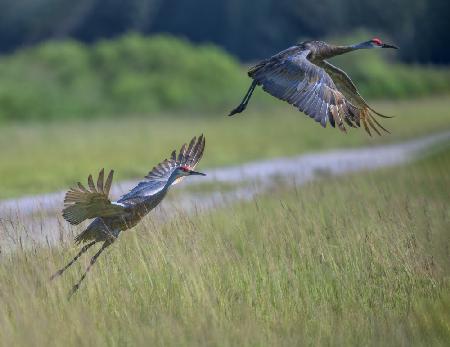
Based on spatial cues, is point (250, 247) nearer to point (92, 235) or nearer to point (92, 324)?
point (92, 235)

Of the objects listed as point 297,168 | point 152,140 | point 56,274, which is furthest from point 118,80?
point 56,274

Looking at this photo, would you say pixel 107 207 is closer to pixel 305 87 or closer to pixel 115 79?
pixel 305 87

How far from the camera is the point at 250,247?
7.68 meters

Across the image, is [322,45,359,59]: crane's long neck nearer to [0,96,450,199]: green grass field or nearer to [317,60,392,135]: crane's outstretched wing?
[317,60,392,135]: crane's outstretched wing

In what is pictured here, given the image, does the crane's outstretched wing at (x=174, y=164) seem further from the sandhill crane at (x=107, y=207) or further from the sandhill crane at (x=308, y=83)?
the sandhill crane at (x=308, y=83)

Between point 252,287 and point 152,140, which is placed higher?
point 152,140

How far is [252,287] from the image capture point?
6.69 meters

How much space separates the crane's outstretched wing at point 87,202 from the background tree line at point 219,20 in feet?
109

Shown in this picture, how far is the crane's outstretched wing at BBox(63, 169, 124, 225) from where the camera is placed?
658 cm

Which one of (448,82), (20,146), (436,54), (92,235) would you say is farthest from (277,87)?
(448,82)

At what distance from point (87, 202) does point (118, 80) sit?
88.3 feet

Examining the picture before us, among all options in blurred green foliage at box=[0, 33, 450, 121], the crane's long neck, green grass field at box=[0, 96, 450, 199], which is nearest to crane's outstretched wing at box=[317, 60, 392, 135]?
the crane's long neck

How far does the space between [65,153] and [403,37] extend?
21.3 metres

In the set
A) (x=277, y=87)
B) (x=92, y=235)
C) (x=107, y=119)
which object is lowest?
(x=92, y=235)
